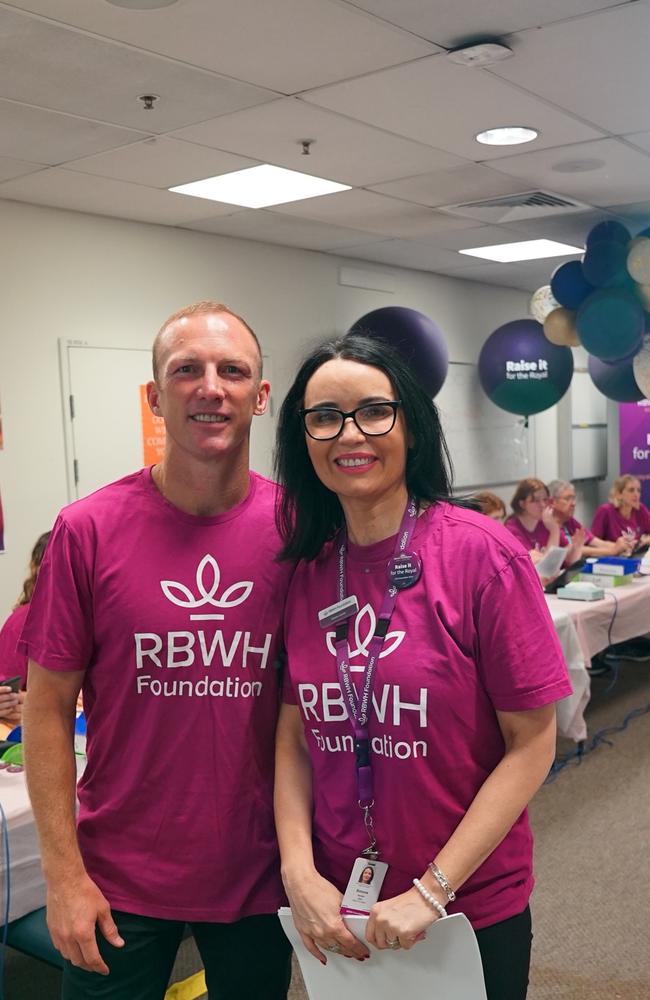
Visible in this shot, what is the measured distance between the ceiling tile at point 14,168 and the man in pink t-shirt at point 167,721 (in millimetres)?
2889

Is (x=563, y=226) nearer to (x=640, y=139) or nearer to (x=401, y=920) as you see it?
(x=640, y=139)

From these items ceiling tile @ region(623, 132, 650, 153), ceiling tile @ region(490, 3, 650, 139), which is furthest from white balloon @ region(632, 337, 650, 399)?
ceiling tile @ region(490, 3, 650, 139)

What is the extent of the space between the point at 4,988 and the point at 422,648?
2040mm

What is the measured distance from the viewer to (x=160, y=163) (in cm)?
405

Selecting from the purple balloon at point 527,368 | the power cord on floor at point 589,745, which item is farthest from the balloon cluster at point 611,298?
the power cord on floor at point 589,745

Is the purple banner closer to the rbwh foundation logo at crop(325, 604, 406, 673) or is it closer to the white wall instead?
the white wall

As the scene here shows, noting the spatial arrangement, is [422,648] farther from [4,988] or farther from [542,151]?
[542,151]

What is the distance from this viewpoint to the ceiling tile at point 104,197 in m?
4.32

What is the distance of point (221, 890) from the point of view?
1467 millimetres

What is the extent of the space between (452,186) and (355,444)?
11.8 feet

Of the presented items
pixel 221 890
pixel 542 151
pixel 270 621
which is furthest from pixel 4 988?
pixel 542 151

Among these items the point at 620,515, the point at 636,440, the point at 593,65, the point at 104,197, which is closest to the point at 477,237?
the point at 620,515

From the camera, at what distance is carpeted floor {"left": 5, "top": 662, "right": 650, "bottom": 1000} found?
2678mm

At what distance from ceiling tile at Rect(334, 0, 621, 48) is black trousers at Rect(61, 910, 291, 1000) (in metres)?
2.26
